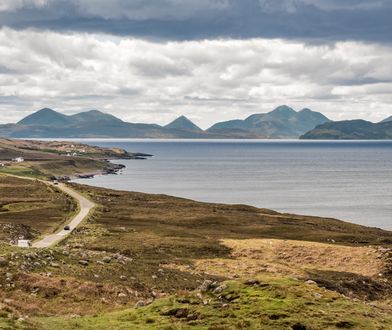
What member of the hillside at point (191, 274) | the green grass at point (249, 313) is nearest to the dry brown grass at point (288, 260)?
the hillside at point (191, 274)

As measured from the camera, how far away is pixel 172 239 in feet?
275

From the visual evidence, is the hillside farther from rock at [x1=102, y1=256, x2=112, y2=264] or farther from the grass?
the grass

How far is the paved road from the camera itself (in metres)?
73.4

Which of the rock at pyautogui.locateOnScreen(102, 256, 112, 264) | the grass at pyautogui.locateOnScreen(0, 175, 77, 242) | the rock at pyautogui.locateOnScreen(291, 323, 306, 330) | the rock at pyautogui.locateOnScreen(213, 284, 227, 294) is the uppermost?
the rock at pyautogui.locateOnScreen(213, 284, 227, 294)

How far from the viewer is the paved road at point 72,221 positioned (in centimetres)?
7341

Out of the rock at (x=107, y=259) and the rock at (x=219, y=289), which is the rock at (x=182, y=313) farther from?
the rock at (x=107, y=259)

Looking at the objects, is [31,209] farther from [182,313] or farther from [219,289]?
[182,313]

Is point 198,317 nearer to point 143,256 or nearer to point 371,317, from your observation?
point 371,317

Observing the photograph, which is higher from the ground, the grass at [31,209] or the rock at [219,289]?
the rock at [219,289]

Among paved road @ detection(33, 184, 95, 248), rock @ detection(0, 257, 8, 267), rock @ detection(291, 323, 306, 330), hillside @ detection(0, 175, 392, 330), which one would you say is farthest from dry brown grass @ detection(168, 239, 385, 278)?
rock @ detection(291, 323, 306, 330)

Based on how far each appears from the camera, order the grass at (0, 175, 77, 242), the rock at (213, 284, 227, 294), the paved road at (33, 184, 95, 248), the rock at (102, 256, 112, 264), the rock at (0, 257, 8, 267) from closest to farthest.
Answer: the rock at (213, 284, 227, 294)
the rock at (0, 257, 8, 267)
the rock at (102, 256, 112, 264)
the paved road at (33, 184, 95, 248)
the grass at (0, 175, 77, 242)

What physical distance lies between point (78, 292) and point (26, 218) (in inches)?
2696

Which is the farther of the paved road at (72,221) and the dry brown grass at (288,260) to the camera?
the paved road at (72,221)

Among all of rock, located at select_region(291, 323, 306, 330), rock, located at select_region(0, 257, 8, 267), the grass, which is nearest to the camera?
rock, located at select_region(291, 323, 306, 330)
